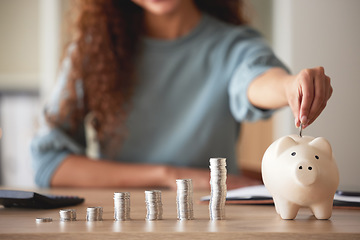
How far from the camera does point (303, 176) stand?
1.95ft

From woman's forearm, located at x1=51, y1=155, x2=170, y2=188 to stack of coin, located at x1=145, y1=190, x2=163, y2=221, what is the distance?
0.64 m

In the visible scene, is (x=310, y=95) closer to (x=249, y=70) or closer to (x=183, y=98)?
(x=249, y=70)

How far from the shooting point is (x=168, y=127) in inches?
60.2

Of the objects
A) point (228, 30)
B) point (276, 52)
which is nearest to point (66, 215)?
point (228, 30)

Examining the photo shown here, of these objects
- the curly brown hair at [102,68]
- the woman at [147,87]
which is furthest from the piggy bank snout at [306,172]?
the curly brown hair at [102,68]

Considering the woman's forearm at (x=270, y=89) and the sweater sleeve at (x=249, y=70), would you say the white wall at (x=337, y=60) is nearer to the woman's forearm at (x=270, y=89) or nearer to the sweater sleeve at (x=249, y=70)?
the sweater sleeve at (x=249, y=70)

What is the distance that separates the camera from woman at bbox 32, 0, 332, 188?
147 cm

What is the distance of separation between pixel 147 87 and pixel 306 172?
991 millimetres

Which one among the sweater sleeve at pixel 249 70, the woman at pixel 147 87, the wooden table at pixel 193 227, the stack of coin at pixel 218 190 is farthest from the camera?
the woman at pixel 147 87

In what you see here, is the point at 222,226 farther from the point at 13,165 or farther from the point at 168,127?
the point at 13,165

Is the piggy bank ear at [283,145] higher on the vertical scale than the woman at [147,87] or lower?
lower

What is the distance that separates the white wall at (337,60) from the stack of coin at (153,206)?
1972mm

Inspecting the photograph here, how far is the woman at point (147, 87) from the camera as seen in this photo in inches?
57.7

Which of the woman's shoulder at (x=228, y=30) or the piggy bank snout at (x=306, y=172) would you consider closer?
the piggy bank snout at (x=306, y=172)
